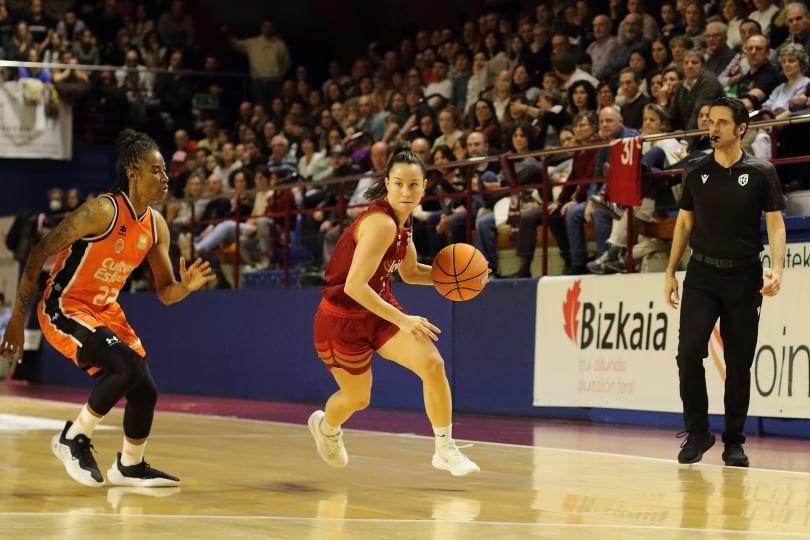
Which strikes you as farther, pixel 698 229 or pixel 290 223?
pixel 290 223

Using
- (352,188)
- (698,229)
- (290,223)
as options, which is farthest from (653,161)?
(290,223)

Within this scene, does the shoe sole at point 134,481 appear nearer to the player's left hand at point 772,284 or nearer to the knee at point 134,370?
the knee at point 134,370

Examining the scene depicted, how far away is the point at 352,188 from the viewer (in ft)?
47.9

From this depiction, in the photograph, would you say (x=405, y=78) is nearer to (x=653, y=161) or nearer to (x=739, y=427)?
(x=653, y=161)

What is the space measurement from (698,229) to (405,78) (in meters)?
11.1

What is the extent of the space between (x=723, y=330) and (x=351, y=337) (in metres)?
2.43

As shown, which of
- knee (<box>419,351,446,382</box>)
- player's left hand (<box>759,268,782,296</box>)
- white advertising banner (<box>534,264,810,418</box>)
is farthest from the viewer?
white advertising banner (<box>534,264,810,418</box>)

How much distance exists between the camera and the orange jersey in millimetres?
6617

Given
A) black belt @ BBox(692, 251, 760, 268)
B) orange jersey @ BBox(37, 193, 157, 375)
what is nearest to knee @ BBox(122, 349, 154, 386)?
orange jersey @ BBox(37, 193, 157, 375)

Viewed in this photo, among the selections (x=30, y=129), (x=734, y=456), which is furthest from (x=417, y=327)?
(x=30, y=129)

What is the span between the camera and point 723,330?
7.85m

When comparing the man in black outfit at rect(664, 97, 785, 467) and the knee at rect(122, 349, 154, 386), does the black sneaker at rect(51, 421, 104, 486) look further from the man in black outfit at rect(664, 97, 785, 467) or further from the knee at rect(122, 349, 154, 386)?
the man in black outfit at rect(664, 97, 785, 467)

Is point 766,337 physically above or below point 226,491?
above

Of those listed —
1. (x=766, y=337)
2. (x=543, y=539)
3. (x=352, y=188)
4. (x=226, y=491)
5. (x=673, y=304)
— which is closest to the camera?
(x=543, y=539)
